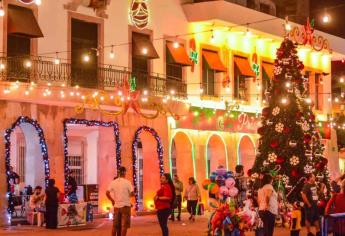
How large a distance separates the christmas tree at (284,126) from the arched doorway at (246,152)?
13.7m

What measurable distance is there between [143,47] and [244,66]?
790 centimetres

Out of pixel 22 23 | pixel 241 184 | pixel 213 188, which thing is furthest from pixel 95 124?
pixel 213 188

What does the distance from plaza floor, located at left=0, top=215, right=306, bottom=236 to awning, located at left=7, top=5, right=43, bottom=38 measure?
21.1 ft

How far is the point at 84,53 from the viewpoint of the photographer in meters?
29.6

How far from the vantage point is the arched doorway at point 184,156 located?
35.0m

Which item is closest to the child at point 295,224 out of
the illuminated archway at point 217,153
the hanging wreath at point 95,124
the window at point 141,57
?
the hanging wreath at point 95,124

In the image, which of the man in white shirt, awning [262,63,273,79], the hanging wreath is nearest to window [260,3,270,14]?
awning [262,63,273,79]

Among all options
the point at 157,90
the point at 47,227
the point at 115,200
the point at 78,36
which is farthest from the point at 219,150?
the point at 115,200

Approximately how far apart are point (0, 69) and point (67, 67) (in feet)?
10.8

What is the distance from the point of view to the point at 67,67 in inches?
1120

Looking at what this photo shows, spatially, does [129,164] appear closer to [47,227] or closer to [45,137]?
[45,137]

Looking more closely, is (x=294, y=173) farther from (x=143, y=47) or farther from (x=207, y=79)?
(x=207, y=79)

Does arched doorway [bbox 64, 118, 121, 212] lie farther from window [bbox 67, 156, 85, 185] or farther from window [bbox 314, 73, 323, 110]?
window [bbox 314, 73, 323, 110]

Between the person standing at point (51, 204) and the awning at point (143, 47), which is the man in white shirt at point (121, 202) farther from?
the awning at point (143, 47)
